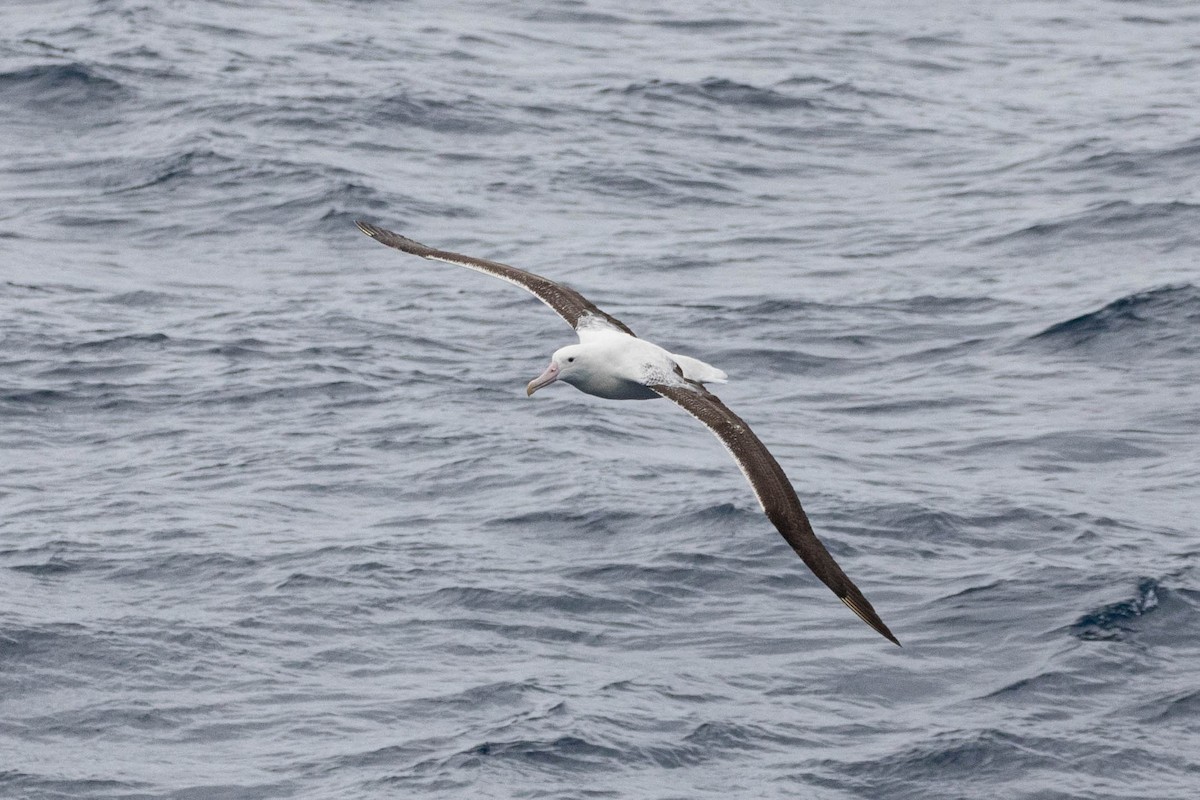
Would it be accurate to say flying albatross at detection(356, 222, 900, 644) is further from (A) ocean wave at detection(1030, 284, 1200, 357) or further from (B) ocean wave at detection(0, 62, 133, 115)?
(B) ocean wave at detection(0, 62, 133, 115)

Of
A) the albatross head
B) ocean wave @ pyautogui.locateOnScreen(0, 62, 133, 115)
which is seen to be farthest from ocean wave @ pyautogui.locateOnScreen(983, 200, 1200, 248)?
ocean wave @ pyautogui.locateOnScreen(0, 62, 133, 115)

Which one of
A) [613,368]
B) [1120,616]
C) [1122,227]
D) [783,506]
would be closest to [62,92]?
[1122,227]

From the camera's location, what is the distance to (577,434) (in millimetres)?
20109

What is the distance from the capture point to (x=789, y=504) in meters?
12.1

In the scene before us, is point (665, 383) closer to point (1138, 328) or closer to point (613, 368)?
point (613, 368)

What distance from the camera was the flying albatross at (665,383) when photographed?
12.0 m

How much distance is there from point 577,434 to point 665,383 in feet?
21.3

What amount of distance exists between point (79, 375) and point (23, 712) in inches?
237

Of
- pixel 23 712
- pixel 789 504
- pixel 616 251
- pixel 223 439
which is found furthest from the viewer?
pixel 616 251

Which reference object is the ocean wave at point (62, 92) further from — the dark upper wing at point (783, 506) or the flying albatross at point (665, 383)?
the dark upper wing at point (783, 506)

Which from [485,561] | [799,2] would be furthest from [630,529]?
[799,2]

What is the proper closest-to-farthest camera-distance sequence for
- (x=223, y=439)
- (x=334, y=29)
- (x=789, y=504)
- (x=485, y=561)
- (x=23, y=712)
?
1. (x=789, y=504)
2. (x=23, y=712)
3. (x=485, y=561)
4. (x=223, y=439)
5. (x=334, y=29)

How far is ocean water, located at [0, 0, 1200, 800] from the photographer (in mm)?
Result: 15125

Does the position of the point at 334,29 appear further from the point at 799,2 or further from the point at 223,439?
the point at 223,439
